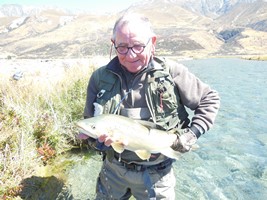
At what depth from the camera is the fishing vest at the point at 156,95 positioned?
3197mm

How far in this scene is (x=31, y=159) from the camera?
5.12 metres

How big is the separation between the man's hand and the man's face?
0.76m

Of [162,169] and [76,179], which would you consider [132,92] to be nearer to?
[162,169]

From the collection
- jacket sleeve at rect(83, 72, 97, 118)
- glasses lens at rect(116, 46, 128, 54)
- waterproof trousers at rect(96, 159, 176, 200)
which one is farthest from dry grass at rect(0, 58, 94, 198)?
glasses lens at rect(116, 46, 128, 54)

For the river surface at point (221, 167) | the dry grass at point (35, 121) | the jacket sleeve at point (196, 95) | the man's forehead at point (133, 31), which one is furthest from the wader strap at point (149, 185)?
the river surface at point (221, 167)

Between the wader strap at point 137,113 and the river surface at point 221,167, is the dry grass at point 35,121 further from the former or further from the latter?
the wader strap at point 137,113

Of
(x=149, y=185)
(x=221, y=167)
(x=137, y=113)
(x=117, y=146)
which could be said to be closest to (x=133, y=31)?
(x=137, y=113)

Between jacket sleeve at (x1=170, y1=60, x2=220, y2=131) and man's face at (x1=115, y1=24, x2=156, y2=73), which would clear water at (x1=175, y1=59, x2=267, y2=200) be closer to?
jacket sleeve at (x1=170, y1=60, x2=220, y2=131)

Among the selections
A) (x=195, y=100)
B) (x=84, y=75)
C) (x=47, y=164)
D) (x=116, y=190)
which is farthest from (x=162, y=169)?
(x=84, y=75)

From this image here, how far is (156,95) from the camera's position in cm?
320

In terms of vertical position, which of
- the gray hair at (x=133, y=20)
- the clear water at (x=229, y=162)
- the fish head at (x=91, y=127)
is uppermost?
the gray hair at (x=133, y=20)

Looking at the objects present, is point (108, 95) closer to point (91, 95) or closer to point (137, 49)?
point (91, 95)

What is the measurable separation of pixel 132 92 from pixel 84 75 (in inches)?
210

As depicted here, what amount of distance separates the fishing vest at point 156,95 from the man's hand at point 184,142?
17 cm
